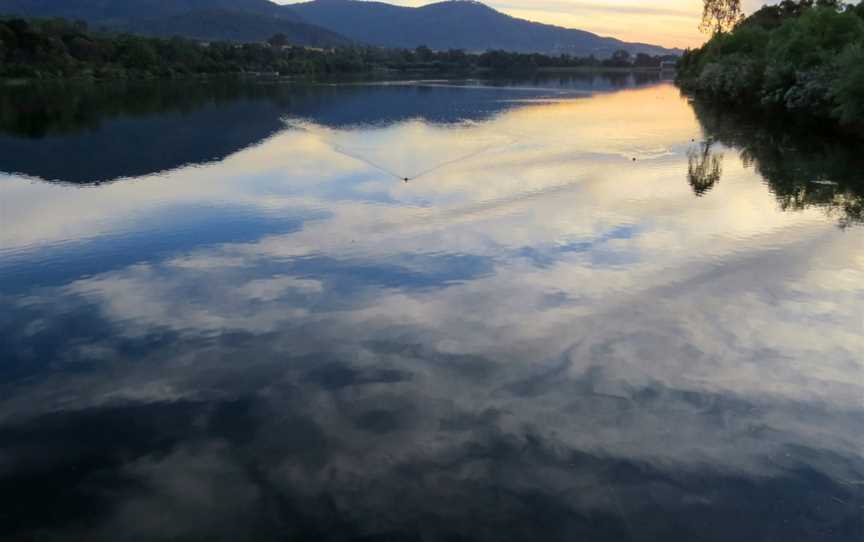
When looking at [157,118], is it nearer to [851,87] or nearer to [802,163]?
[802,163]

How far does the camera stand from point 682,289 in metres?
14.3

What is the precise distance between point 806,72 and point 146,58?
302 feet

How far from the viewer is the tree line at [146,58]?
8869 cm

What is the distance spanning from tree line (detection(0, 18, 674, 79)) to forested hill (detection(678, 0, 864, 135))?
7583 cm

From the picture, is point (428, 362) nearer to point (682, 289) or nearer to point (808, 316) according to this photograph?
point (682, 289)

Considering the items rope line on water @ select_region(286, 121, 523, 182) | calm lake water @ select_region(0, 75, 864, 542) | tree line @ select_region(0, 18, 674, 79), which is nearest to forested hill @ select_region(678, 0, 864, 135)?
calm lake water @ select_region(0, 75, 864, 542)

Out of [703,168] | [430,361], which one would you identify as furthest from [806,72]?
[430,361]

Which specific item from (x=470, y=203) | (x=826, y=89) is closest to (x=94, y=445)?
(x=470, y=203)

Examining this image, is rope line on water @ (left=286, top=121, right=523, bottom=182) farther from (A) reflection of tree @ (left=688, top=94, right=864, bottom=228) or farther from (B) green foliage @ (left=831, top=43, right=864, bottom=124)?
(B) green foliage @ (left=831, top=43, right=864, bottom=124)

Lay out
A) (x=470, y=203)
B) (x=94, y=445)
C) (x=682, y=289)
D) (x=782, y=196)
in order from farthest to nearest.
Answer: (x=782, y=196) < (x=470, y=203) < (x=682, y=289) < (x=94, y=445)

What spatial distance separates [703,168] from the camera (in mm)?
29375

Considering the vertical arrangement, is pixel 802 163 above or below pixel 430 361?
above

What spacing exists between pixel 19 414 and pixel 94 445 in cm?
152

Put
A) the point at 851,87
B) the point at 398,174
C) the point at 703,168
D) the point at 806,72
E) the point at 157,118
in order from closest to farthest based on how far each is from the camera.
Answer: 1. the point at 398,174
2. the point at 703,168
3. the point at 851,87
4. the point at 806,72
5. the point at 157,118
